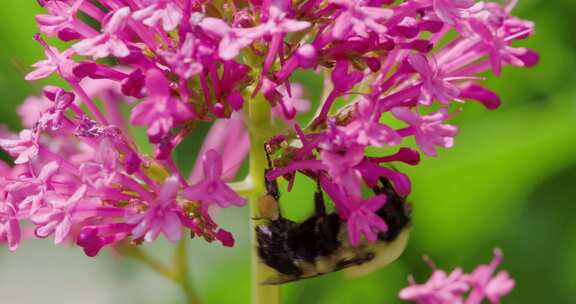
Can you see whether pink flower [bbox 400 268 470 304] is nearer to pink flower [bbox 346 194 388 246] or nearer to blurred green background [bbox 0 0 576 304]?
pink flower [bbox 346 194 388 246]

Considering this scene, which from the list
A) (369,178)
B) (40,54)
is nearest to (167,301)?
(40,54)

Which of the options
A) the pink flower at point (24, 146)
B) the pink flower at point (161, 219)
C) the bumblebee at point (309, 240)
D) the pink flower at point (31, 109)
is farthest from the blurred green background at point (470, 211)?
the pink flower at point (161, 219)

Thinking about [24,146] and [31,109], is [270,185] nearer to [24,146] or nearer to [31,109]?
[24,146]

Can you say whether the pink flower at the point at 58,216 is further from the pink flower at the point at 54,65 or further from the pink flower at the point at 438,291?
the pink flower at the point at 438,291

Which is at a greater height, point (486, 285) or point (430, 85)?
point (430, 85)

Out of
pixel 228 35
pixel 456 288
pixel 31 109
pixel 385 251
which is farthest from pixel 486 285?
pixel 31 109

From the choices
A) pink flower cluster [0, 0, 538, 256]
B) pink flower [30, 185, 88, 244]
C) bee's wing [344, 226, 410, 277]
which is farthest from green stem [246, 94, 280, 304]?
pink flower [30, 185, 88, 244]
